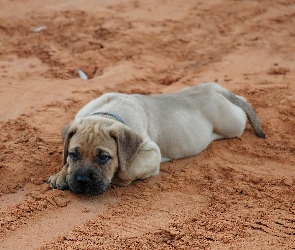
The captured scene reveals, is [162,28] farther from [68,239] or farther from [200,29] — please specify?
[68,239]

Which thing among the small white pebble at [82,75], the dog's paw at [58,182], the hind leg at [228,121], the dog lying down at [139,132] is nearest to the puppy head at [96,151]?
the dog lying down at [139,132]

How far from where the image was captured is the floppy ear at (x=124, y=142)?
6234 millimetres

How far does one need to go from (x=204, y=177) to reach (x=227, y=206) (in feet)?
3.02

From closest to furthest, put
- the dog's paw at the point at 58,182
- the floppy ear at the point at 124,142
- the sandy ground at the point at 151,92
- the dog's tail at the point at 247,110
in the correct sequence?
1. the sandy ground at the point at 151,92
2. the floppy ear at the point at 124,142
3. the dog's paw at the point at 58,182
4. the dog's tail at the point at 247,110

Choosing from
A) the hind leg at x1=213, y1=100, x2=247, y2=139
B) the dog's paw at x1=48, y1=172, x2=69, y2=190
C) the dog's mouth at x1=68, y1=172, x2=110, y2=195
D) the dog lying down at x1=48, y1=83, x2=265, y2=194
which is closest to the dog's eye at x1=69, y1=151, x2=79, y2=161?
the dog lying down at x1=48, y1=83, x2=265, y2=194

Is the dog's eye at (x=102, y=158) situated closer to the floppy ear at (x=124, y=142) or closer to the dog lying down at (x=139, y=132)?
the dog lying down at (x=139, y=132)

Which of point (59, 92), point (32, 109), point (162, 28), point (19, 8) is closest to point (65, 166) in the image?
point (32, 109)

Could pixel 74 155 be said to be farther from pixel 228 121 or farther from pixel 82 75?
pixel 82 75

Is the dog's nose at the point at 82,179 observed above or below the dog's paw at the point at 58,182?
above

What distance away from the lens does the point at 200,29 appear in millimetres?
13977

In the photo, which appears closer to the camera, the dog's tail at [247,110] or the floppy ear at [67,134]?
the floppy ear at [67,134]

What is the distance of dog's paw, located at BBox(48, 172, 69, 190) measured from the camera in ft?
20.8

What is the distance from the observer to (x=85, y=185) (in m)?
6.00

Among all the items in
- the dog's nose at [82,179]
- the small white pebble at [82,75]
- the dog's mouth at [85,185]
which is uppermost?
the dog's nose at [82,179]
